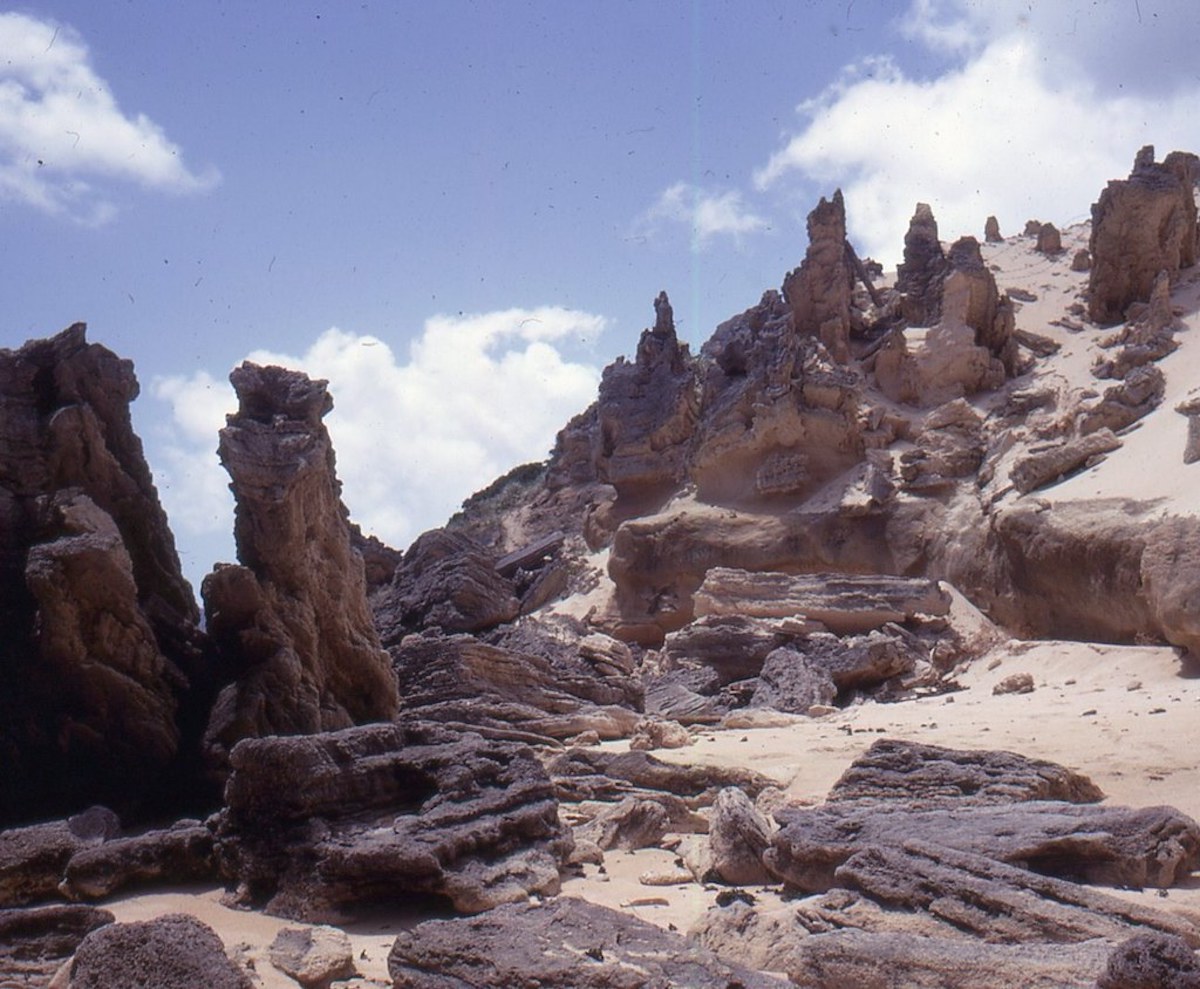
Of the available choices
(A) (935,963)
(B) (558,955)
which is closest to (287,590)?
(B) (558,955)

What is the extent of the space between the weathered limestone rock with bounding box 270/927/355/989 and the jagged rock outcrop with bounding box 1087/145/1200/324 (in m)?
20.5

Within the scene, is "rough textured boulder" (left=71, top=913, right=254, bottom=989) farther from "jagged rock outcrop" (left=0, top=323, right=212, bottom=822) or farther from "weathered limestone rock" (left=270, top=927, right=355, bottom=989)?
"jagged rock outcrop" (left=0, top=323, right=212, bottom=822)

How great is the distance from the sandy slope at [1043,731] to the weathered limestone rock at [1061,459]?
385 mm

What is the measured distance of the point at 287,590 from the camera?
7547 millimetres

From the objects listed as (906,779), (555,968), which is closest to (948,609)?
(906,779)

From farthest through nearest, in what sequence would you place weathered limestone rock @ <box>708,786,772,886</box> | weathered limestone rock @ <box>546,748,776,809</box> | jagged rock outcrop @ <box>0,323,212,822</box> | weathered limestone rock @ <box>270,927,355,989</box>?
weathered limestone rock @ <box>546,748,776,809</box> < jagged rock outcrop @ <box>0,323,212,822</box> < weathered limestone rock @ <box>708,786,772,886</box> < weathered limestone rock @ <box>270,927,355,989</box>

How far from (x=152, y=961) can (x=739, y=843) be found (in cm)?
248

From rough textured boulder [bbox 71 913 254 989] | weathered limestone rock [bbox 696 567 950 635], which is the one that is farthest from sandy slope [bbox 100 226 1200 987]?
weathered limestone rock [bbox 696 567 950 635]

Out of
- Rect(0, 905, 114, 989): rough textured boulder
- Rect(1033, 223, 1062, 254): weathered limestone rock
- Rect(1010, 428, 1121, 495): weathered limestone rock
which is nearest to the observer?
Rect(0, 905, 114, 989): rough textured boulder

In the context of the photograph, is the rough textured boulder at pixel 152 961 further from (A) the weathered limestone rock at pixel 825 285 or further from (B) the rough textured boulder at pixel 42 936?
(A) the weathered limestone rock at pixel 825 285

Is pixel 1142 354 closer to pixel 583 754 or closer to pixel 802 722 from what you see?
pixel 802 722

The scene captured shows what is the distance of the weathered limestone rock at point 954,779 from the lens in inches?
203

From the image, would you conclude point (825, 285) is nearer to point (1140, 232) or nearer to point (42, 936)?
point (1140, 232)

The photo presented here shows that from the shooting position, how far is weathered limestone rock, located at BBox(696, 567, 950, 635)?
1472cm
